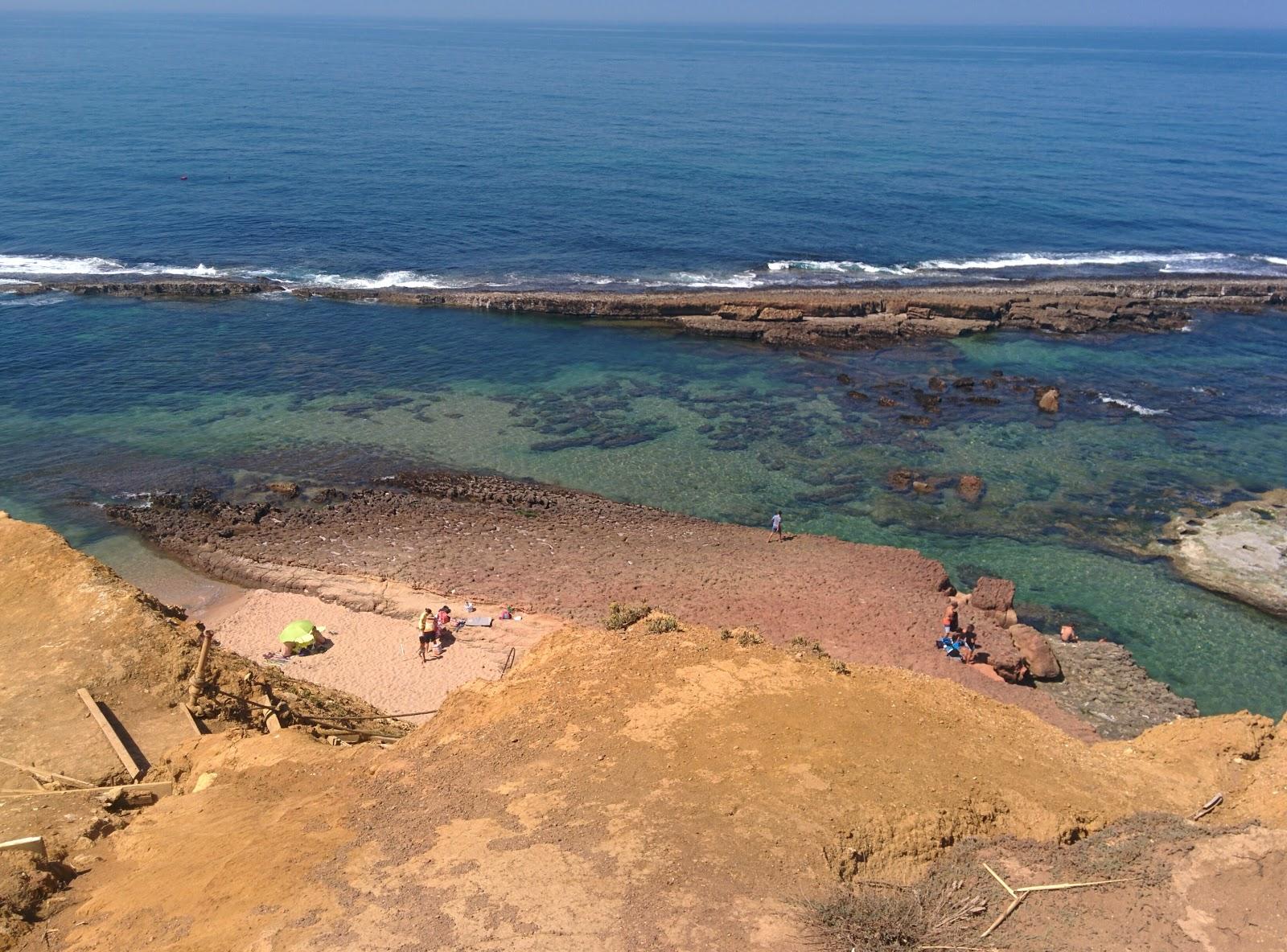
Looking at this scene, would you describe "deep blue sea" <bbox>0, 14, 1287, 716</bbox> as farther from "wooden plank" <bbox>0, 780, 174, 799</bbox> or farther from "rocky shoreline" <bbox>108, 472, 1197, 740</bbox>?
"wooden plank" <bbox>0, 780, 174, 799</bbox>

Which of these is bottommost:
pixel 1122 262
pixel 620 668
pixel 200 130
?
pixel 620 668

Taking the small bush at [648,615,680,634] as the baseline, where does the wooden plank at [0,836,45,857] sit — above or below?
above

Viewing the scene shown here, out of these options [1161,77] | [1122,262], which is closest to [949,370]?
[1122,262]

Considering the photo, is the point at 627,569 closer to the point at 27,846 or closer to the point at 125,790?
the point at 125,790

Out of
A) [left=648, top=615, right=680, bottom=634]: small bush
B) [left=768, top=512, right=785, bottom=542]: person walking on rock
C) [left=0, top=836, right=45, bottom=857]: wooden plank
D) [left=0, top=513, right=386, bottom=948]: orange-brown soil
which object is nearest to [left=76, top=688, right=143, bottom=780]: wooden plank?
[left=0, top=513, right=386, bottom=948]: orange-brown soil

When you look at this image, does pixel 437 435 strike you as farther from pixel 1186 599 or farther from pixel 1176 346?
pixel 1176 346

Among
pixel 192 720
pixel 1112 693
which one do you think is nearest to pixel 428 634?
pixel 192 720
